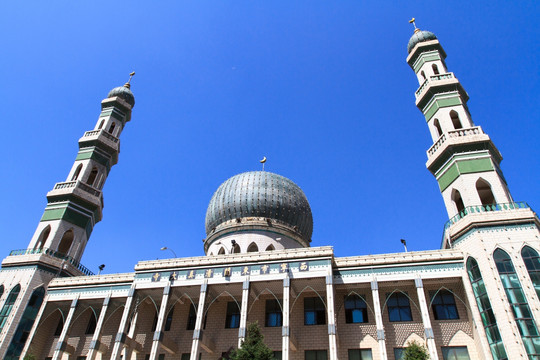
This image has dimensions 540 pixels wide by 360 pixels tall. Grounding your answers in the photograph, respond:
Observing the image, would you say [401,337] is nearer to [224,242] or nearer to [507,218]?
[507,218]

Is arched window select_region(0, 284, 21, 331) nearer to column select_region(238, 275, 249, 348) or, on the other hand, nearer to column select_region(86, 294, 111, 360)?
column select_region(86, 294, 111, 360)

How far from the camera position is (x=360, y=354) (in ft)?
73.5

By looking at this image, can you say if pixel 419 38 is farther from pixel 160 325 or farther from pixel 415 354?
pixel 160 325

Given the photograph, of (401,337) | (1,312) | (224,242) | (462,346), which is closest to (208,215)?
(224,242)

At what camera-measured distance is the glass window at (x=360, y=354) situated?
2225 cm

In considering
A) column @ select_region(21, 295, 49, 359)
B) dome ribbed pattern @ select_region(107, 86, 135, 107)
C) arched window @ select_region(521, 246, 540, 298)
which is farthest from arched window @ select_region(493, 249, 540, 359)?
dome ribbed pattern @ select_region(107, 86, 135, 107)

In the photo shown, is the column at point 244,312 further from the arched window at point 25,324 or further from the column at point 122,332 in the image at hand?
the arched window at point 25,324

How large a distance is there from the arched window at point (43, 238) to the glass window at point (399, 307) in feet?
84.3

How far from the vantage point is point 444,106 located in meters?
28.8

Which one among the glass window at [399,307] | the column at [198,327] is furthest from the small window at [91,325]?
the glass window at [399,307]

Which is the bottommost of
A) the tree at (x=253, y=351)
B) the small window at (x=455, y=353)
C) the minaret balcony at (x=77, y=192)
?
the tree at (x=253, y=351)

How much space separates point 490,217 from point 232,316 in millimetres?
16669

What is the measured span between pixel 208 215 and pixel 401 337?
1956 cm

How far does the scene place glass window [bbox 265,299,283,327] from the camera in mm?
24906
